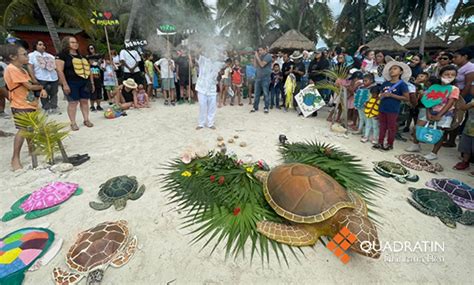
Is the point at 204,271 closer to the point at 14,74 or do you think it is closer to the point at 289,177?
the point at 289,177

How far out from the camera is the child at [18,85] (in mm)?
3164

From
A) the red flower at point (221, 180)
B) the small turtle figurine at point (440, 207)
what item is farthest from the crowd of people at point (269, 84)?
the red flower at point (221, 180)

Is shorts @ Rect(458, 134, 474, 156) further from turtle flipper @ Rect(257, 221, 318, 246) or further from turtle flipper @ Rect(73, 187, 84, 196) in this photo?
turtle flipper @ Rect(73, 187, 84, 196)

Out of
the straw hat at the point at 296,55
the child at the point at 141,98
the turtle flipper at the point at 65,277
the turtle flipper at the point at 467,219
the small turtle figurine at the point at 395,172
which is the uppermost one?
the straw hat at the point at 296,55

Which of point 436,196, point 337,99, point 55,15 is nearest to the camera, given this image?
point 436,196

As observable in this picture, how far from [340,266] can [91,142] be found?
486cm

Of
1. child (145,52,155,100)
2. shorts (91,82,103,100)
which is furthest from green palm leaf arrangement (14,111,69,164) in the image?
child (145,52,155,100)

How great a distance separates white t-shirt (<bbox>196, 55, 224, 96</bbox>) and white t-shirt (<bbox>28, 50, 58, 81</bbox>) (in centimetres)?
435

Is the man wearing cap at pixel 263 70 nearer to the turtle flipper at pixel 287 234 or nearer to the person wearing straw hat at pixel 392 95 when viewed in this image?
the person wearing straw hat at pixel 392 95

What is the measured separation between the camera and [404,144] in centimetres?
480

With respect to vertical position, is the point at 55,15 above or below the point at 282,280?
above

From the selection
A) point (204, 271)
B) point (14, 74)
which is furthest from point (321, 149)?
point (14, 74)

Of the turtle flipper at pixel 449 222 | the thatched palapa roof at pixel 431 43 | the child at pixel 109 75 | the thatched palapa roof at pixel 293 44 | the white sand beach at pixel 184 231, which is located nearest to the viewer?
the white sand beach at pixel 184 231

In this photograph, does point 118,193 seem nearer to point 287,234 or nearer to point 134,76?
point 287,234
